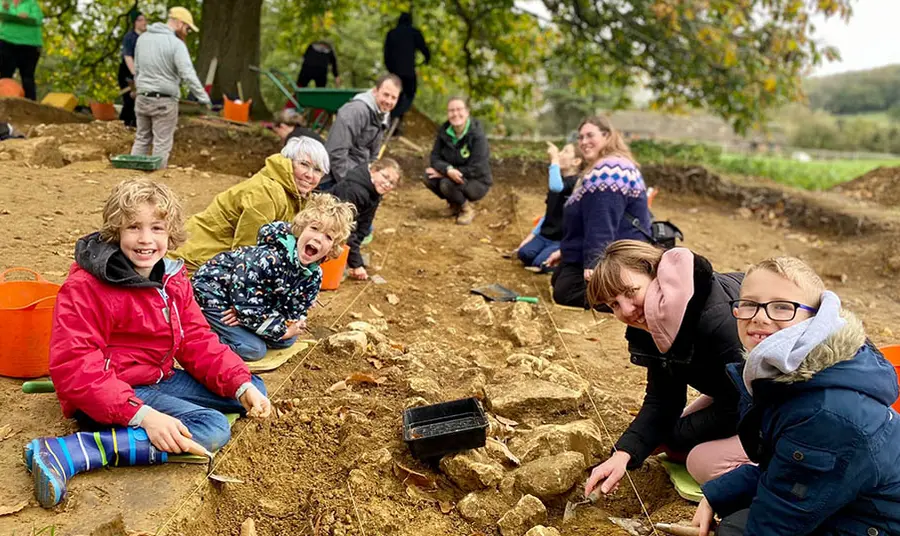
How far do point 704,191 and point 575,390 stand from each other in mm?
8401

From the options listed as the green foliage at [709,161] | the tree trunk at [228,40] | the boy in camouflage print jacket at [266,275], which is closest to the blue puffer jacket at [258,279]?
the boy in camouflage print jacket at [266,275]

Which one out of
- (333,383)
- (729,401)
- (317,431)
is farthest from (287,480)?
(729,401)

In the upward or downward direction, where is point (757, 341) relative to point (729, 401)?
upward

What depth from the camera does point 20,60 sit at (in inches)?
388

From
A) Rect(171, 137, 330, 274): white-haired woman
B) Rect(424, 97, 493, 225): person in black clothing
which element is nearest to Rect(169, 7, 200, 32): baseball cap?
Rect(424, 97, 493, 225): person in black clothing

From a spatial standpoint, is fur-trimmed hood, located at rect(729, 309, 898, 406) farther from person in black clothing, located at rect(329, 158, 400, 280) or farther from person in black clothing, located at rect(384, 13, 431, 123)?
person in black clothing, located at rect(384, 13, 431, 123)

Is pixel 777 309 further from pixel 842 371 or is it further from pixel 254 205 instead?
pixel 254 205

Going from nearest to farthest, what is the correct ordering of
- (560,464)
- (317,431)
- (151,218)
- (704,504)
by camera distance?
(704,504) → (151,218) → (560,464) → (317,431)

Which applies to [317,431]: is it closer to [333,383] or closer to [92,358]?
[333,383]

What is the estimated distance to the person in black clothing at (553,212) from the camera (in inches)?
246

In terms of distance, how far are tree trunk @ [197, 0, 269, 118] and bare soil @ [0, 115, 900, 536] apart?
111 inches

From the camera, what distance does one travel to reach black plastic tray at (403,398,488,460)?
2.99 m

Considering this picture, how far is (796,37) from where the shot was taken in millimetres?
11273

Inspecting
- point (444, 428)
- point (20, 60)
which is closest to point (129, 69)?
point (20, 60)
